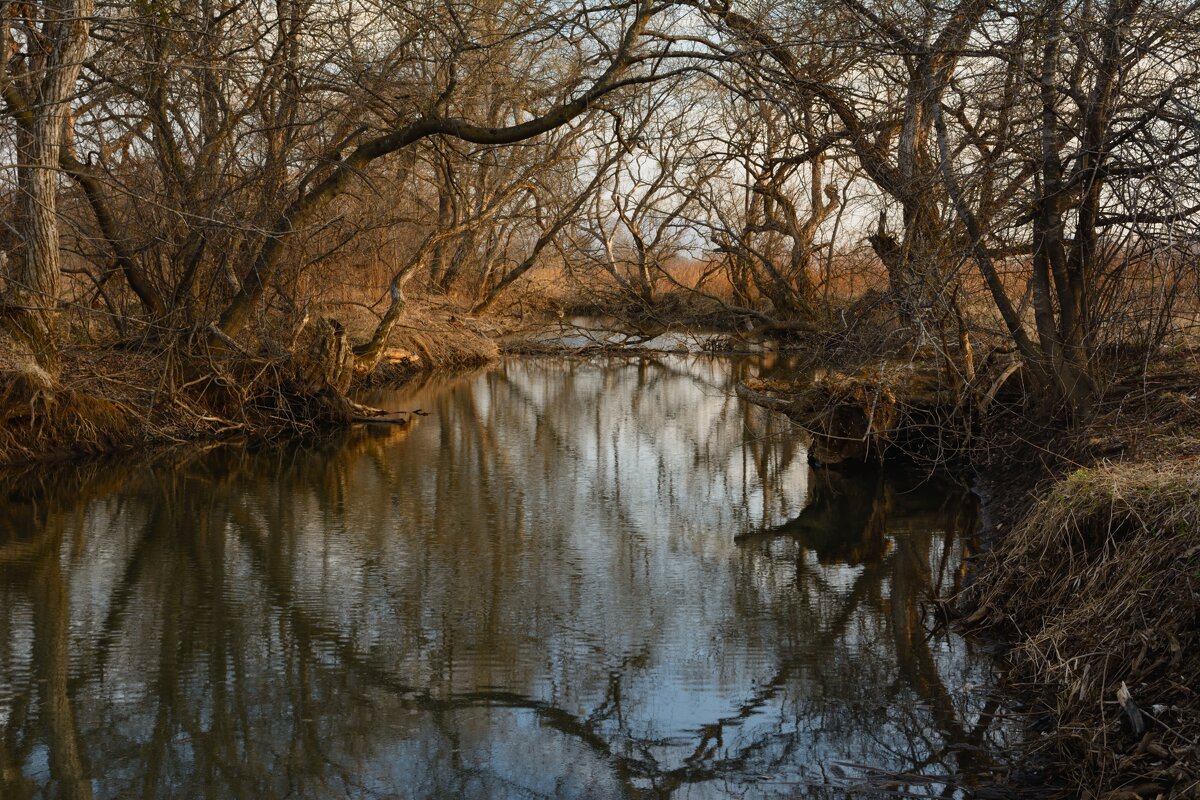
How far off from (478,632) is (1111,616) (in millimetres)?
3372

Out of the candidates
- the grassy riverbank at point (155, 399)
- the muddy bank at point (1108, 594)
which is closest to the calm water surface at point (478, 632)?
the muddy bank at point (1108, 594)

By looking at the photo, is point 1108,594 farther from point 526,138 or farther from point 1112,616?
point 526,138

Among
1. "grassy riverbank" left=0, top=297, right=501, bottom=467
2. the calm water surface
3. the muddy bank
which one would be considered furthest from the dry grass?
"grassy riverbank" left=0, top=297, right=501, bottom=467

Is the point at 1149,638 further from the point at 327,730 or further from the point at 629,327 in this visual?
the point at 629,327

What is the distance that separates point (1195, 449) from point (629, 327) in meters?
18.6

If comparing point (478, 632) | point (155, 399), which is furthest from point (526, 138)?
point (478, 632)

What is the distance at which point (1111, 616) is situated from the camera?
508cm

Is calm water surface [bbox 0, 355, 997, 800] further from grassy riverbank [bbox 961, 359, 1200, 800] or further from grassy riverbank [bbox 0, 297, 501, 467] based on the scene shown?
grassy riverbank [bbox 0, 297, 501, 467]

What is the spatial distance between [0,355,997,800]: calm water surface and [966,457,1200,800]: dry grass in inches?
15.4

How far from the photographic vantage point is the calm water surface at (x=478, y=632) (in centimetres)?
497

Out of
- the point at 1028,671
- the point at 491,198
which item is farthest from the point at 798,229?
the point at 1028,671

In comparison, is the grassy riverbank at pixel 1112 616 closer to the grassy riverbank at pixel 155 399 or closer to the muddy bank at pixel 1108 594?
the muddy bank at pixel 1108 594

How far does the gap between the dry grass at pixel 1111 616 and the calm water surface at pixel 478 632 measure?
39 centimetres

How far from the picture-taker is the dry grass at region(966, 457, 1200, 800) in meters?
4.25
